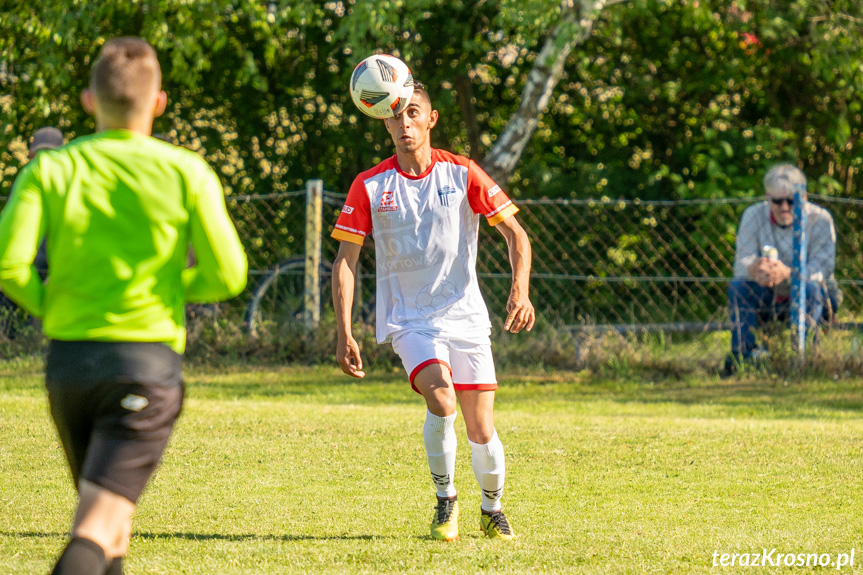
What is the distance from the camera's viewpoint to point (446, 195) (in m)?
4.48

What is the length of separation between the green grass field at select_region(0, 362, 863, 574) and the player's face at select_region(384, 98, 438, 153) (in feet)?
5.47

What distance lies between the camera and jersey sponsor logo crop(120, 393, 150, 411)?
2601mm

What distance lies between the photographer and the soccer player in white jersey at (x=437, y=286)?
4.36m

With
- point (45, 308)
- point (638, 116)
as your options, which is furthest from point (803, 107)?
point (45, 308)

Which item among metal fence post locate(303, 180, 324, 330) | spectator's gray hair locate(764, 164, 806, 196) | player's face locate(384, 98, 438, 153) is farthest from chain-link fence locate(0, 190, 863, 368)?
player's face locate(384, 98, 438, 153)

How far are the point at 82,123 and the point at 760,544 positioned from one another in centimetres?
1238

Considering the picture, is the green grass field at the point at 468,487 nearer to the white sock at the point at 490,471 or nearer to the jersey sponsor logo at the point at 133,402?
the white sock at the point at 490,471

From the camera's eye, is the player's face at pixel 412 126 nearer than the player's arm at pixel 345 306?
Answer: No

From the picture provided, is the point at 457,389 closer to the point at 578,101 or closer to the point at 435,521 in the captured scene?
the point at 435,521

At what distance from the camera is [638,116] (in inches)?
553

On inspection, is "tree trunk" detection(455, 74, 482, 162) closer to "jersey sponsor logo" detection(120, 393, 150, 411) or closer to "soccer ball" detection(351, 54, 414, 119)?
"soccer ball" detection(351, 54, 414, 119)

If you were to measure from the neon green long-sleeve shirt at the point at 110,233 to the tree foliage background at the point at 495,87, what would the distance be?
832 cm

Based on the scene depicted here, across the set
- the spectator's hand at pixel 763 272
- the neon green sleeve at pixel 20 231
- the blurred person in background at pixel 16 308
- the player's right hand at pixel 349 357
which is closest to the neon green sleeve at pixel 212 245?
the neon green sleeve at pixel 20 231

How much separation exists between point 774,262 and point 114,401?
25.6 feet
